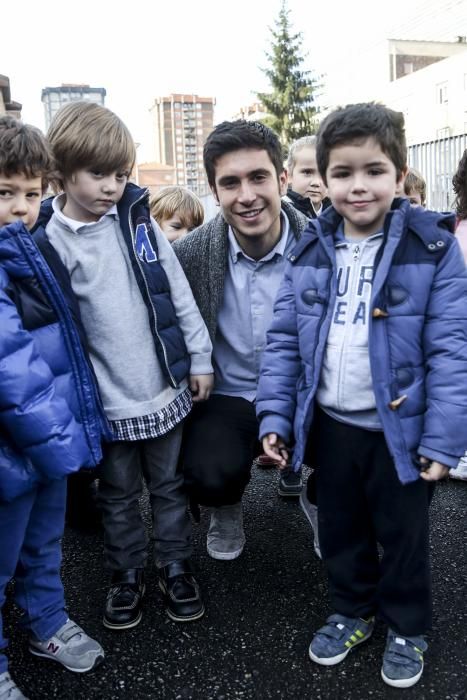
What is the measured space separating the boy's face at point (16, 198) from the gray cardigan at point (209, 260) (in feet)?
2.43

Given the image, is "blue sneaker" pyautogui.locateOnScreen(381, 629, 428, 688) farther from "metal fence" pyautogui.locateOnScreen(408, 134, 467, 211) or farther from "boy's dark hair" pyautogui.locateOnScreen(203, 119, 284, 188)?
"metal fence" pyautogui.locateOnScreen(408, 134, 467, 211)

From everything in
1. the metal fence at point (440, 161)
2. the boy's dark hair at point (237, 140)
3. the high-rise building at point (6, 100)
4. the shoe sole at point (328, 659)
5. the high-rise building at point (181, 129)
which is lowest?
the shoe sole at point (328, 659)

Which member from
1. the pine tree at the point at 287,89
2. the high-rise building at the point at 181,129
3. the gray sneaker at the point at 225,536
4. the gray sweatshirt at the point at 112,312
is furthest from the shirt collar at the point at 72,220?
the high-rise building at the point at 181,129

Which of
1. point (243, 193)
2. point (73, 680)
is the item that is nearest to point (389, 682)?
point (73, 680)

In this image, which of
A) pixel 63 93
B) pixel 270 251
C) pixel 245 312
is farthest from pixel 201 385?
pixel 63 93

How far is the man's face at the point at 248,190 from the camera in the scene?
2.38 meters

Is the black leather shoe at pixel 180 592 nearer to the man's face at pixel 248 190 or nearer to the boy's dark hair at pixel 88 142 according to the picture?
the man's face at pixel 248 190

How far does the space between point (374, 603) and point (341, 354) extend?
0.82 m

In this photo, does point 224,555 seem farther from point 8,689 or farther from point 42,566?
point 8,689

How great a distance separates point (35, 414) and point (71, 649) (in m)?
0.82

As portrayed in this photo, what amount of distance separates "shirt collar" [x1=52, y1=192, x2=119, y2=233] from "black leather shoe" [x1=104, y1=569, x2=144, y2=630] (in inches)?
48.0

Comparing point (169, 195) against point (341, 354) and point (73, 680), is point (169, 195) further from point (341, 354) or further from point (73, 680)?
point (73, 680)

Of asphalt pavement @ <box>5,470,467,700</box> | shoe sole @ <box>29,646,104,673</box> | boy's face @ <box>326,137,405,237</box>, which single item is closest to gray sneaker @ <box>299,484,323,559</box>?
asphalt pavement @ <box>5,470,467,700</box>

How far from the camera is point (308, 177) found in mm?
4113
